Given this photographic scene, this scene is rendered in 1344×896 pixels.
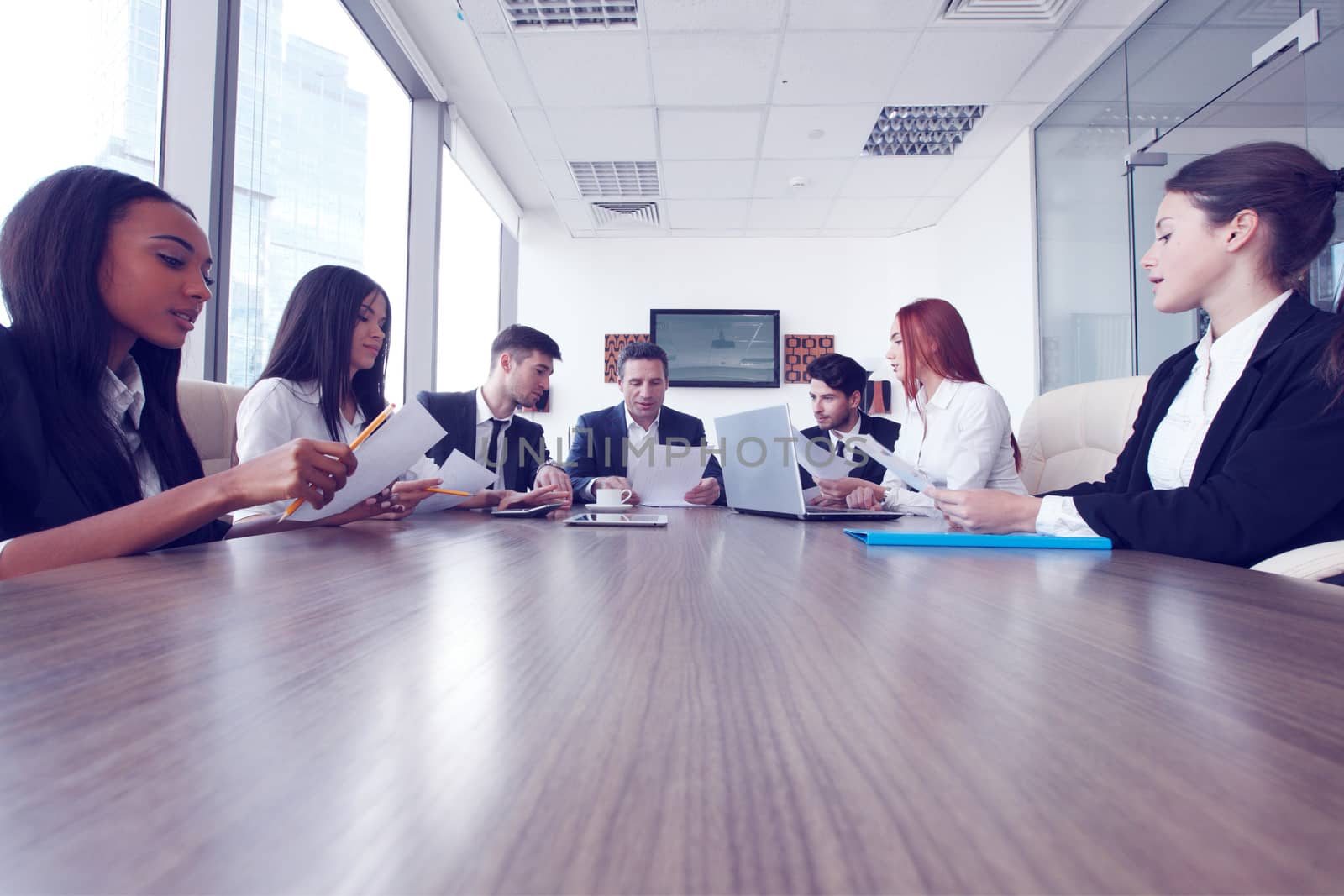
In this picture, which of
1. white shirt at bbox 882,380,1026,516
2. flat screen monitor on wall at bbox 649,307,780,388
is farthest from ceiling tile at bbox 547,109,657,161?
white shirt at bbox 882,380,1026,516

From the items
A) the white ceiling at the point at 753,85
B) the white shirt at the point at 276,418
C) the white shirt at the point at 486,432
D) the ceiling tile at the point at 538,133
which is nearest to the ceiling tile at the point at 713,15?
the white ceiling at the point at 753,85

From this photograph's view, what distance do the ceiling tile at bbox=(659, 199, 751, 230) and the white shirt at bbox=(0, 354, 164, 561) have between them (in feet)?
13.8

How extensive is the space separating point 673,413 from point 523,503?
1.63 m

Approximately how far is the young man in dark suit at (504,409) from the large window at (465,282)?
1.08m

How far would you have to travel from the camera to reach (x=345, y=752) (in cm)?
22

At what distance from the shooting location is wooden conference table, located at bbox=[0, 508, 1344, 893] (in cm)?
16

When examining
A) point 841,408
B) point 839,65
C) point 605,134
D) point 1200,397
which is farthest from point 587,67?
point 1200,397

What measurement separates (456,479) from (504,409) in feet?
4.86

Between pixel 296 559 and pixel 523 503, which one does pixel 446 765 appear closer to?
pixel 296 559

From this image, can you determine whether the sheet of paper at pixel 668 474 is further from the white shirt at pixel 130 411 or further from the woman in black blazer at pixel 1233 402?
the white shirt at pixel 130 411

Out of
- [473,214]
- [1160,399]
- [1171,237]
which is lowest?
[1160,399]

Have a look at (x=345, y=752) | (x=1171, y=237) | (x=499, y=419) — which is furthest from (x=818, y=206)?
(x=345, y=752)

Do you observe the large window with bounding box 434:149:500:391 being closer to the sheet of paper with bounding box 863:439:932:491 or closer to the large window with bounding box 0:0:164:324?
the large window with bounding box 0:0:164:324

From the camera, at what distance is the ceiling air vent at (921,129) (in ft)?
12.1
